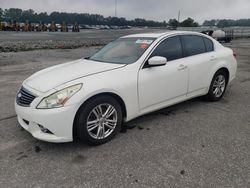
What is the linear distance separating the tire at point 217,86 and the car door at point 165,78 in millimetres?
969

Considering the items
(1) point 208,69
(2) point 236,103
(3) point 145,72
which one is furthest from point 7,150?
(2) point 236,103

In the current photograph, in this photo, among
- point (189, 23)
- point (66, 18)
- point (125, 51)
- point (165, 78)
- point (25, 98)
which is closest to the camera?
point (25, 98)

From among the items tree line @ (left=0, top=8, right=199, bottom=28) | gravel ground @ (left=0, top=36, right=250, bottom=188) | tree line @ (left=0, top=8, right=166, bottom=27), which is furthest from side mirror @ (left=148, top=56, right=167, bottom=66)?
tree line @ (left=0, top=8, right=166, bottom=27)

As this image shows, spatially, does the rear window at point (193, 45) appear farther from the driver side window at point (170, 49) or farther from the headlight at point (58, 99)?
the headlight at point (58, 99)

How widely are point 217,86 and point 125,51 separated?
2.32 metres

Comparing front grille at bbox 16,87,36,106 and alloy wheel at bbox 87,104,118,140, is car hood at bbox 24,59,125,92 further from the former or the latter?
alloy wheel at bbox 87,104,118,140

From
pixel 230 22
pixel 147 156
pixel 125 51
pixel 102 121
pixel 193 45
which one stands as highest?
pixel 230 22

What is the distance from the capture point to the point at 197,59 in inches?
182

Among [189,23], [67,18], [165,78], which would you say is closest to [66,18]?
[67,18]

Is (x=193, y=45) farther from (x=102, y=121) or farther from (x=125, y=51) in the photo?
(x=102, y=121)

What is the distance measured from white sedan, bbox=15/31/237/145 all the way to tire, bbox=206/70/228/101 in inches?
2.3

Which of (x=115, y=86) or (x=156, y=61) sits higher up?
(x=156, y=61)

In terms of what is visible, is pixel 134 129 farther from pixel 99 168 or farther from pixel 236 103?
pixel 236 103

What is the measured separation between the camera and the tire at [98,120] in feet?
10.4
